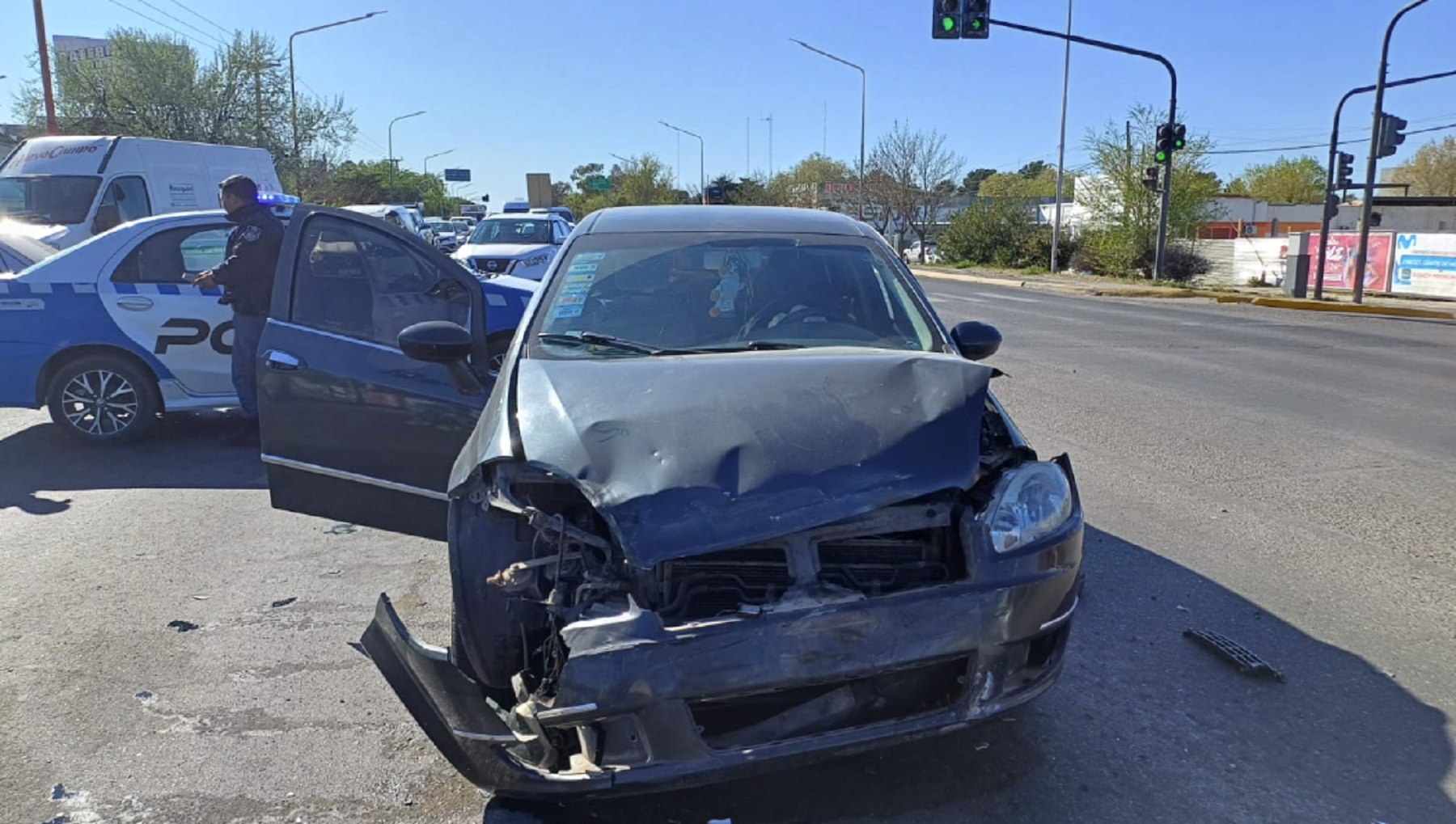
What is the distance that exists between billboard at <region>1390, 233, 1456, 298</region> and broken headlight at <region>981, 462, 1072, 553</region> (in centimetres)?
2713

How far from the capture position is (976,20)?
65.2 ft

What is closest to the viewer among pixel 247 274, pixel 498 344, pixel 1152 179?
pixel 498 344

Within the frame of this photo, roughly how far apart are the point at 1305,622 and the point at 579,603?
3.25m

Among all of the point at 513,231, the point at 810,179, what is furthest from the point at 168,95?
the point at 810,179

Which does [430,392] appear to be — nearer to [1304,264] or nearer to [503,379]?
[503,379]

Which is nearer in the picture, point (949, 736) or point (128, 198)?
point (949, 736)

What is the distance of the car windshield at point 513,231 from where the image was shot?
728 inches

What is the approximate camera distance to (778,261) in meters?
4.45

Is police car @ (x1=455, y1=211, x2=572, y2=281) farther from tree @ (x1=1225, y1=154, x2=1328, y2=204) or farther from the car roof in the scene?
tree @ (x1=1225, y1=154, x2=1328, y2=204)

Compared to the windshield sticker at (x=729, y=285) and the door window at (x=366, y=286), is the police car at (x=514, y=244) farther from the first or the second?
the windshield sticker at (x=729, y=285)

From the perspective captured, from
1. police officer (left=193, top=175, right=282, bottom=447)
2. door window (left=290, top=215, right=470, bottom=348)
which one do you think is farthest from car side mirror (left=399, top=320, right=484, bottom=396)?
police officer (left=193, top=175, right=282, bottom=447)

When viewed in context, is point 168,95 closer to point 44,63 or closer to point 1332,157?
point 44,63

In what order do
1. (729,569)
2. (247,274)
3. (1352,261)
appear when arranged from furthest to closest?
(1352,261)
(247,274)
(729,569)

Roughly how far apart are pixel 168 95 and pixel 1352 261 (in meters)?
32.5
